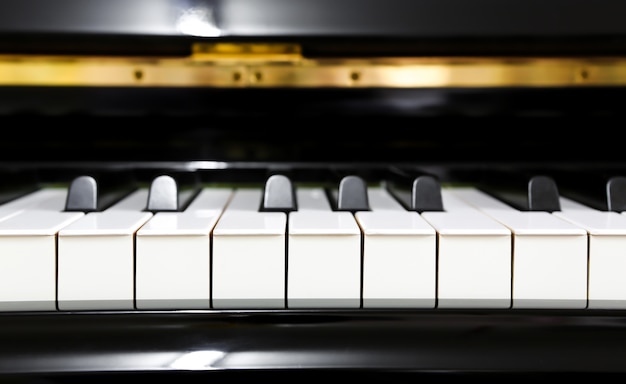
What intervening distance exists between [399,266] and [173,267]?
0.22 metres

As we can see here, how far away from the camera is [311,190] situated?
77 centimetres

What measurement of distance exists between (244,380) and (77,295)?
182 mm

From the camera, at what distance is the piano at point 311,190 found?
51 cm

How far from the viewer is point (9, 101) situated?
2.51 feet

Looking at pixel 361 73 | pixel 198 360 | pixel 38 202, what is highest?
pixel 361 73

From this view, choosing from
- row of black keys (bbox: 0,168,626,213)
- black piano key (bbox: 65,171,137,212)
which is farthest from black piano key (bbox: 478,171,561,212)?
black piano key (bbox: 65,171,137,212)

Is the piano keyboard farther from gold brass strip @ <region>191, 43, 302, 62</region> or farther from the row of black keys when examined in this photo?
gold brass strip @ <region>191, 43, 302, 62</region>

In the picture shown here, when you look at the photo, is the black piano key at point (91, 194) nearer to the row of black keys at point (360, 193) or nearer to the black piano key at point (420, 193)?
the row of black keys at point (360, 193)

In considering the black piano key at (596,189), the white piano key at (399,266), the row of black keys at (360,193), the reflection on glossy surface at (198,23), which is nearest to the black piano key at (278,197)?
the row of black keys at (360,193)

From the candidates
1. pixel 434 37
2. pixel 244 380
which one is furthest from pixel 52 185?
pixel 434 37

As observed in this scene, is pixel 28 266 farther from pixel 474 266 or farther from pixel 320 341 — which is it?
pixel 474 266

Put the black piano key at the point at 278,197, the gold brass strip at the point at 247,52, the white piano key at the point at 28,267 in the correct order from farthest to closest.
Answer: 1. the gold brass strip at the point at 247,52
2. the black piano key at the point at 278,197
3. the white piano key at the point at 28,267

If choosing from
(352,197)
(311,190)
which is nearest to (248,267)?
(352,197)

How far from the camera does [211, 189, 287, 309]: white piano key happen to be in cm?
51
